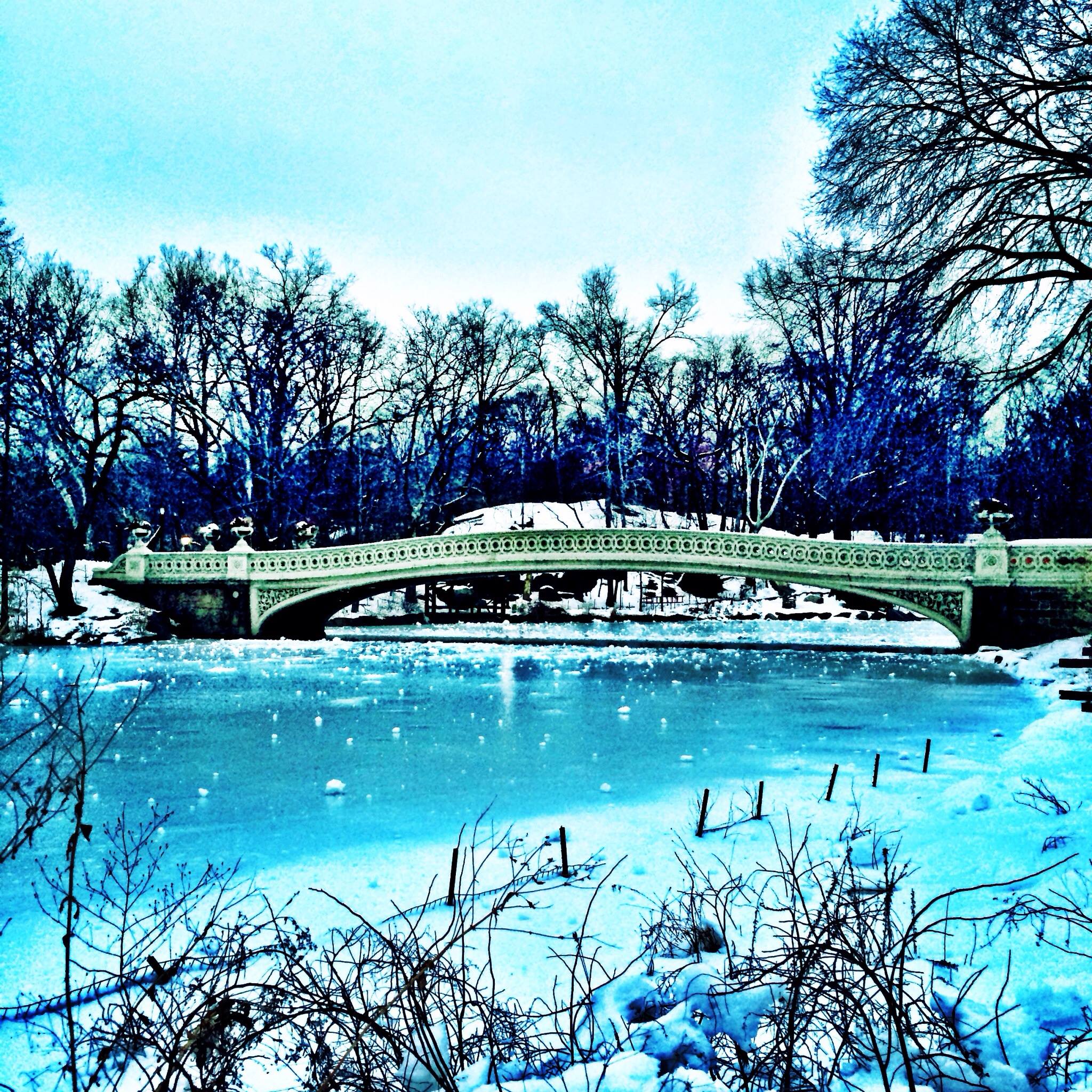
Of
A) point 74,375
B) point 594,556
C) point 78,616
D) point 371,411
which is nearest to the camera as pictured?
point 78,616

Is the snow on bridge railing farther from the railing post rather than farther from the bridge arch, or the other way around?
the railing post

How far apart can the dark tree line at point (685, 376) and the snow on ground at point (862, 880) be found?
13.3ft

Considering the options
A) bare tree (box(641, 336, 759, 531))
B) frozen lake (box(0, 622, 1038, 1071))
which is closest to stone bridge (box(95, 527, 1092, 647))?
frozen lake (box(0, 622, 1038, 1071))

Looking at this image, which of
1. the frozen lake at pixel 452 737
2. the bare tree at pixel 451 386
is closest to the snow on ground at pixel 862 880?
the frozen lake at pixel 452 737

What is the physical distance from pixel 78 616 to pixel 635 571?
12194 mm

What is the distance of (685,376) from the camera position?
1268 inches

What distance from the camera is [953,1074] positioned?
7.06 ft

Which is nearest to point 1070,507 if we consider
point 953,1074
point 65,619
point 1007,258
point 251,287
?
point 1007,258

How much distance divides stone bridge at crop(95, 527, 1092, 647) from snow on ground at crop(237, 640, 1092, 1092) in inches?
413

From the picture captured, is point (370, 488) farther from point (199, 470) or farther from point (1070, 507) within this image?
point (1070, 507)

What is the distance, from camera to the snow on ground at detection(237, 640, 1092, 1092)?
92.4 inches

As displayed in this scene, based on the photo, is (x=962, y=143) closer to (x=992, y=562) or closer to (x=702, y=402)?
(x=992, y=562)

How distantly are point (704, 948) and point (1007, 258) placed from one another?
736cm

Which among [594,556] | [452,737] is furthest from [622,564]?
[452,737]
